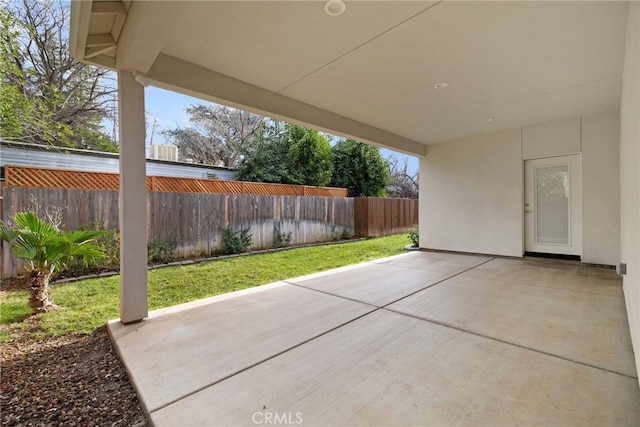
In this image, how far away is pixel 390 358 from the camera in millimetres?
2072

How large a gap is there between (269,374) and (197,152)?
597 inches

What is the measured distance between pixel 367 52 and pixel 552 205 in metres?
5.04

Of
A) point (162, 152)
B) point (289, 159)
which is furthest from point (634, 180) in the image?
point (162, 152)

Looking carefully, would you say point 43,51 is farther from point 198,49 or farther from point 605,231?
point 605,231

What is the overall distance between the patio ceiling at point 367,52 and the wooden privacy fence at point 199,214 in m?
3.25

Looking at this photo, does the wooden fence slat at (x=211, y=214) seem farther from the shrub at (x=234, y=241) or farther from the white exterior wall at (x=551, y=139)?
the white exterior wall at (x=551, y=139)

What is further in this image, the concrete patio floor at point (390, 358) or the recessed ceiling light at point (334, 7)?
the recessed ceiling light at point (334, 7)

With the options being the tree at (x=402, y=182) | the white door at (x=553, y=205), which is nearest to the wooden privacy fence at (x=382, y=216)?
the tree at (x=402, y=182)

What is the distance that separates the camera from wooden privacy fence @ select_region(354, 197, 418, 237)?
10.4 metres

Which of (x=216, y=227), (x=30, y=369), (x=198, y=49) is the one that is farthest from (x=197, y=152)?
(x=30, y=369)

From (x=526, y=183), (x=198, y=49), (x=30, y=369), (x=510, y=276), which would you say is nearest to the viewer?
(x=30, y=369)

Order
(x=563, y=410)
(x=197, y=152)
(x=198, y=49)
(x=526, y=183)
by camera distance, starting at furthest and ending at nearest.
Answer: (x=197, y=152)
(x=526, y=183)
(x=198, y=49)
(x=563, y=410)

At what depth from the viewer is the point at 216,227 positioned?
6.75 metres

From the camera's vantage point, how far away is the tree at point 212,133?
48.3 ft
